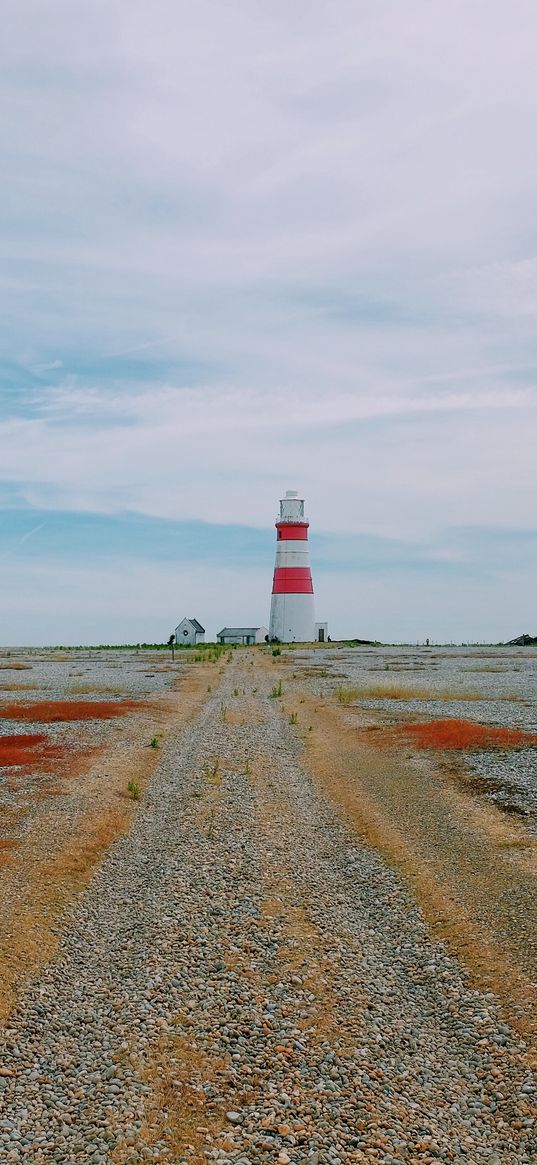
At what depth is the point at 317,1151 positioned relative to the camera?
7738mm

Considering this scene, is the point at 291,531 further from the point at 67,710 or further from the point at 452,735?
the point at 452,735

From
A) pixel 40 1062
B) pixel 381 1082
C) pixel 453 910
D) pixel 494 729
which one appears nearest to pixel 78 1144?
pixel 40 1062

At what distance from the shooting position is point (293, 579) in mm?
91375

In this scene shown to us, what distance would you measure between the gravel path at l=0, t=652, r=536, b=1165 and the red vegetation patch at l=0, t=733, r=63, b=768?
10.8 m

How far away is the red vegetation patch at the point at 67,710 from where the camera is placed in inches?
1448

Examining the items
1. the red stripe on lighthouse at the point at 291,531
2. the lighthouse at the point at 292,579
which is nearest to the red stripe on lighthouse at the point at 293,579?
the lighthouse at the point at 292,579

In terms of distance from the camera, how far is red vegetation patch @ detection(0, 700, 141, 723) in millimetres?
36781

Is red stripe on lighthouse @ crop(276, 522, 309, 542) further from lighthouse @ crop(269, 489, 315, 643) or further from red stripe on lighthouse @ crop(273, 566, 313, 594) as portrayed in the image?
red stripe on lighthouse @ crop(273, 566, 313, 594)

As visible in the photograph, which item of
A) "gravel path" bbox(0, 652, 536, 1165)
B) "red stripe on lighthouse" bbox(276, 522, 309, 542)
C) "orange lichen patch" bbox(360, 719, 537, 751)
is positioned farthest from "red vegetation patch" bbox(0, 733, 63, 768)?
"red stripe on lighthouse" bbox(276, 522, 309, 542)

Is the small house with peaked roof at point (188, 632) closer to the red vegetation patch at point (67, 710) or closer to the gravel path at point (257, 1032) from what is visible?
the red vegetation patch at point (67, 710)

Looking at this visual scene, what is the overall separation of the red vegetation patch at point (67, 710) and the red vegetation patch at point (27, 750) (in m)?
4.88

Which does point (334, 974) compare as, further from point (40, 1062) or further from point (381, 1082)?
point (40, 1062)

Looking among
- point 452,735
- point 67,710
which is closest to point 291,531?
point 67,710

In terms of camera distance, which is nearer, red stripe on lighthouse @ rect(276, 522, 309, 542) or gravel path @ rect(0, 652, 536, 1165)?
gravel path @ rect(0, 652, 536, 1165)
